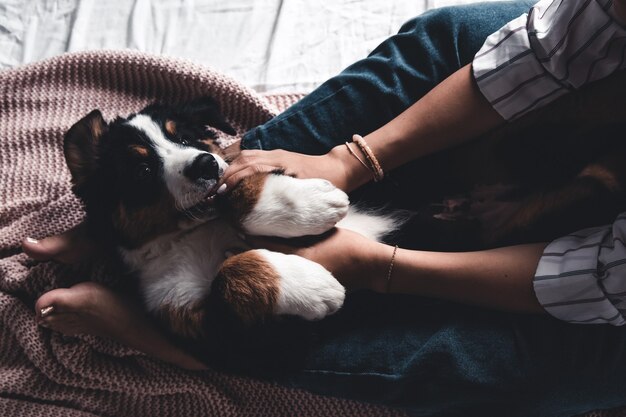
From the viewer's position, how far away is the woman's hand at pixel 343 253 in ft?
4.94

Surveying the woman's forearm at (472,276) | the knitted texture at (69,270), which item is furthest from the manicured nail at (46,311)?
the woman's forearm at (472,276)

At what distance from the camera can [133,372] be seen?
1.68 meters

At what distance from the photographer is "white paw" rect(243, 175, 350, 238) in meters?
1.44

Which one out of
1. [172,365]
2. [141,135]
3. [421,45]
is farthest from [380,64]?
[172,365]

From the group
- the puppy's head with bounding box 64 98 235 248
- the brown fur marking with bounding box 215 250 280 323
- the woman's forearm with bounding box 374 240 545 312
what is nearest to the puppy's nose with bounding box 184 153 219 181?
the puppy's head with bounding box 64 98 235 248

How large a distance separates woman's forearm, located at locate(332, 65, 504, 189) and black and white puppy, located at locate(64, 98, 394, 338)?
200 mm

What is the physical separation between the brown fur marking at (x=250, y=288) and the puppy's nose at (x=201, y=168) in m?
0.22

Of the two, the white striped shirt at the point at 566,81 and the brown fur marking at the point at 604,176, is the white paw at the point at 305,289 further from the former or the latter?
the brown fur marking at the point at 604,176

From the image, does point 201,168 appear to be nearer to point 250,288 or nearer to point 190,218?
point 190,218

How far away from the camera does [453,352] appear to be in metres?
1.47

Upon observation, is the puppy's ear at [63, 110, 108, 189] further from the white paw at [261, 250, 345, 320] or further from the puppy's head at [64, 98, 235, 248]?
the white paw at [261, 250, 345, 320]

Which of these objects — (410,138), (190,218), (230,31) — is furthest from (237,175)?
(230,31)

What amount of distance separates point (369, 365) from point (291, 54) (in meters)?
1.20

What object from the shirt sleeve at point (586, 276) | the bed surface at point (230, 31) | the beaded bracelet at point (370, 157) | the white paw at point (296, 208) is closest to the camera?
the shirt sleeve at point (586, 276)
